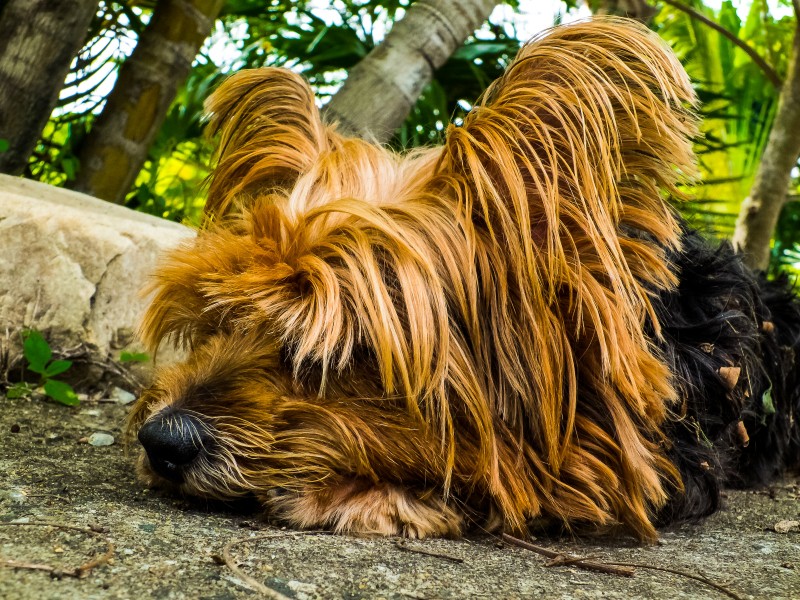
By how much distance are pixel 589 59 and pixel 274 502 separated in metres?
1.59

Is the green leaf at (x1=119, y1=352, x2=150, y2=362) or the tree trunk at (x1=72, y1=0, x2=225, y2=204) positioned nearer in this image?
the green leaf at (x1=119, y1=352, x2=150, y2=362)

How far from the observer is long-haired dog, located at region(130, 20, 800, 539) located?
2516 millimetres

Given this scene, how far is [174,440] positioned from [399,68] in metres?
2.95

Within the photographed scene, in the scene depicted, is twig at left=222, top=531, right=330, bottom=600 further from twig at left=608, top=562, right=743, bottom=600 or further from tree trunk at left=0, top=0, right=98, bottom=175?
tree trunk at left=0, top=0, right=98, bottom=175

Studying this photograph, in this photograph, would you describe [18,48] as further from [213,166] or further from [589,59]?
[589,59]

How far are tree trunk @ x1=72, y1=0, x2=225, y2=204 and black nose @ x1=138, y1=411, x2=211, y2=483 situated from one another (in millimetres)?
3238

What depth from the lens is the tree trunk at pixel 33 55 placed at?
4.32 m

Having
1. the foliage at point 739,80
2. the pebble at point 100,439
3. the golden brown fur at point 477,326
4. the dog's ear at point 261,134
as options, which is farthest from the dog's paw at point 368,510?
the foliage at point 739,80

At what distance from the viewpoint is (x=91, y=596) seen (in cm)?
162

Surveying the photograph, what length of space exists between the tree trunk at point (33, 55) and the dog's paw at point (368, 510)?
2757 millimetres

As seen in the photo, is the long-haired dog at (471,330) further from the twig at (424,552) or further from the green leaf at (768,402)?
the green leaf at (768,402)

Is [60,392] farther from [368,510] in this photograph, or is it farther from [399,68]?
[399,68]

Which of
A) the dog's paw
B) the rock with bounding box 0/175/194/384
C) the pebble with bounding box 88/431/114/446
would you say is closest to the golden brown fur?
the dog's paw

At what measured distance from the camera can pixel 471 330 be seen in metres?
2.62
